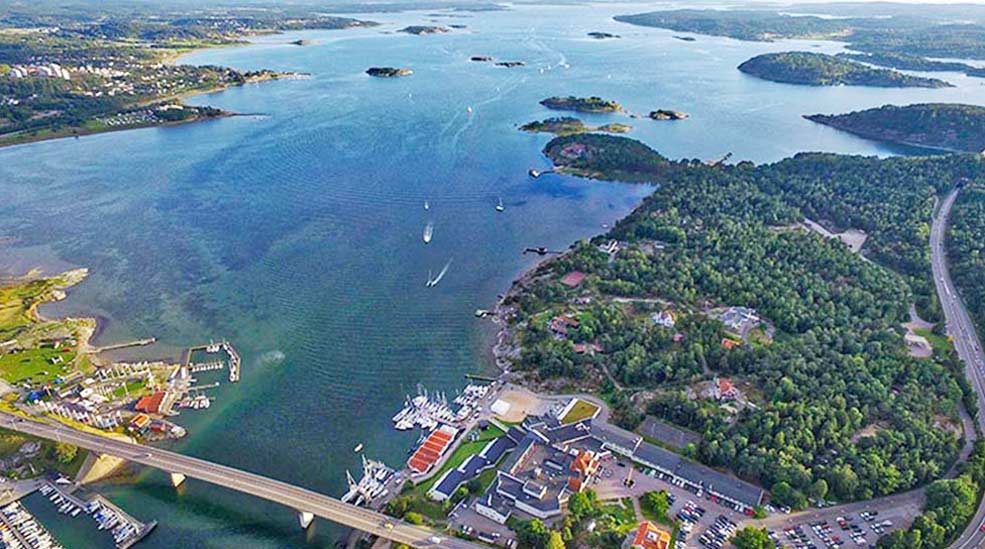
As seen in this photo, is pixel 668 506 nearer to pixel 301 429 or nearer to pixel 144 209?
pixel 301 429

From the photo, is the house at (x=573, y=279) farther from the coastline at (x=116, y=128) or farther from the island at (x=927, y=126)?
the coastline at (x=116, y=128)

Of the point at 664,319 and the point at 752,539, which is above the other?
the point at 664,319

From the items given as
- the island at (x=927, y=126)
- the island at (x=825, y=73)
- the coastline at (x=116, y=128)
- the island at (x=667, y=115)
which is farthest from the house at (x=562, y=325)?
the island at (x=825, y=73)

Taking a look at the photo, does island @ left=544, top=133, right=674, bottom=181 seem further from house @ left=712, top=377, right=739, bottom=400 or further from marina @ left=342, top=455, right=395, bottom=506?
marina @ left=342, top=455, right=395, bottom=506

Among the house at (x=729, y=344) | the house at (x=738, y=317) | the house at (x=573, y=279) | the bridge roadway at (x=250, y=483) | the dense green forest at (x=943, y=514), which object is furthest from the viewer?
the house at (x=573, y=279)

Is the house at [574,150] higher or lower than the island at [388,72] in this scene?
lower

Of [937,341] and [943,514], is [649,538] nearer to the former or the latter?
[943,514]

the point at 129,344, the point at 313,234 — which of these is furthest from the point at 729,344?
the point at 129,344
